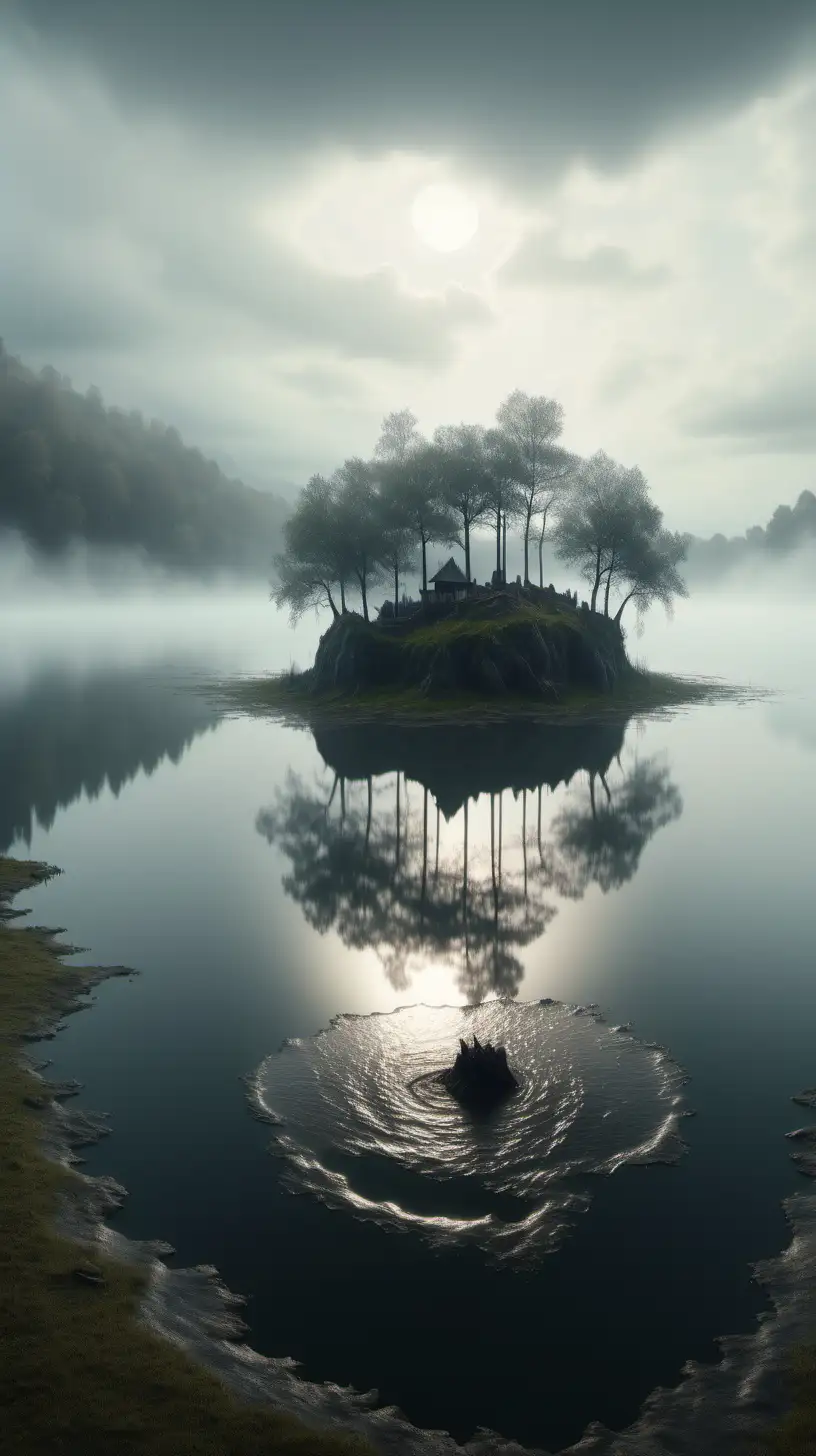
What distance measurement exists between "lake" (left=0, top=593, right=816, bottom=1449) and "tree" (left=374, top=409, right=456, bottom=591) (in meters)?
56.5

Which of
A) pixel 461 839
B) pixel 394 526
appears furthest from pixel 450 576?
pixel 461 839

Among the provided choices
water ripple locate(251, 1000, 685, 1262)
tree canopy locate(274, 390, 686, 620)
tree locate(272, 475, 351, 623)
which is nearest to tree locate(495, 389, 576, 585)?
tree canopy locate(274, 390, 686, 620)

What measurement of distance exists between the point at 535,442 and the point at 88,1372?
359 ft

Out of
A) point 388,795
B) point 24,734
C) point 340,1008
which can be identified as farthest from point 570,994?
point 24,734

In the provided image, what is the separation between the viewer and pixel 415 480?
11206 cm

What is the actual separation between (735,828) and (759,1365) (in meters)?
41.1

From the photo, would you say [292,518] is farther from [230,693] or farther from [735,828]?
[735,828]

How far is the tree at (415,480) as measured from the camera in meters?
112

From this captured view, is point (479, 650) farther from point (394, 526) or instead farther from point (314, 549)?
point (314, 549)

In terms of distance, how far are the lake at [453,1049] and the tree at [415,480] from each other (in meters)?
56.5

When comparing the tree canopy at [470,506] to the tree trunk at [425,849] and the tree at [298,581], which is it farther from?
the tree trunk at [425,849]

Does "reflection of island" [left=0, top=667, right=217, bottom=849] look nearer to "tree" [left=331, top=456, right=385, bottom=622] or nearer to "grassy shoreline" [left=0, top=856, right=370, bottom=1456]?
"tree" [left=331, top=456, right=385, bottom=622]

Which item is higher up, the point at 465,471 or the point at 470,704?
the point at 465,471

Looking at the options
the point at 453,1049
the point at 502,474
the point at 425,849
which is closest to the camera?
the point at 453,1049
